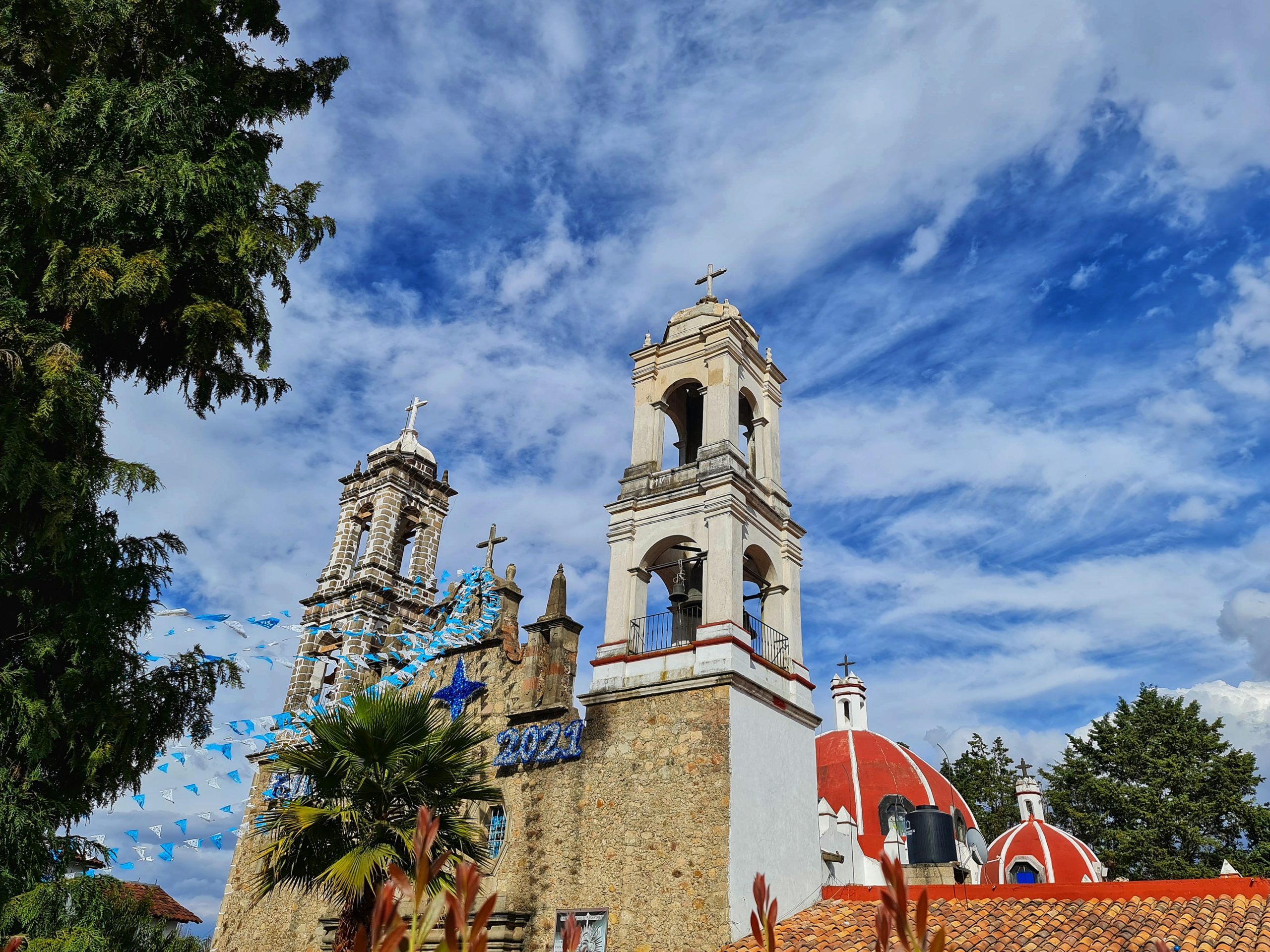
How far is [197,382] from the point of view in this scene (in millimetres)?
11758

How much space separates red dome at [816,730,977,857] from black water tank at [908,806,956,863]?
754 centimetres

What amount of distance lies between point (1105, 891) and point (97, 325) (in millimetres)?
15684

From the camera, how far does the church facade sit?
14031 mm

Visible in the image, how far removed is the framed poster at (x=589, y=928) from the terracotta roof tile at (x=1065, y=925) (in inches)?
89.4

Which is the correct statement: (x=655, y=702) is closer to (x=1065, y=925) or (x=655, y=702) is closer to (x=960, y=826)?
(x=1065, y=925)

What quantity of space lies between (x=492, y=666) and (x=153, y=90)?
1106 centimetres

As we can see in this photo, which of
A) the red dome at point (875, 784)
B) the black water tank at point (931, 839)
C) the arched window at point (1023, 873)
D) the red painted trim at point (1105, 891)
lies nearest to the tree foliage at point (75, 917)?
the red painted trim at point (1105, 891)

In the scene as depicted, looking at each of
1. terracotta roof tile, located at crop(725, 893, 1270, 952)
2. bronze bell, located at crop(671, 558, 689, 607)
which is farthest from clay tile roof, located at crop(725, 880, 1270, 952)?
bronze bell, located at crop(671, 558, 689, 607)

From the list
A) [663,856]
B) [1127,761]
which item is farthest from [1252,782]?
[663,856]

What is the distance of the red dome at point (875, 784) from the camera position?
1026 inches

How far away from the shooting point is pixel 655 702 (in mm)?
15344

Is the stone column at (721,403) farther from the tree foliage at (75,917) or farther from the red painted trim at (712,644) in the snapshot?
the tree foliage at (75,917)

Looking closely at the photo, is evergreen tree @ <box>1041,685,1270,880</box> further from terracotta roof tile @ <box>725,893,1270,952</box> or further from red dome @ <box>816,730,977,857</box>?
terracotta roof tile @ <box>725,893,1270,952</box>

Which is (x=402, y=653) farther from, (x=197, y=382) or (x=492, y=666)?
(x=197, y=382)
